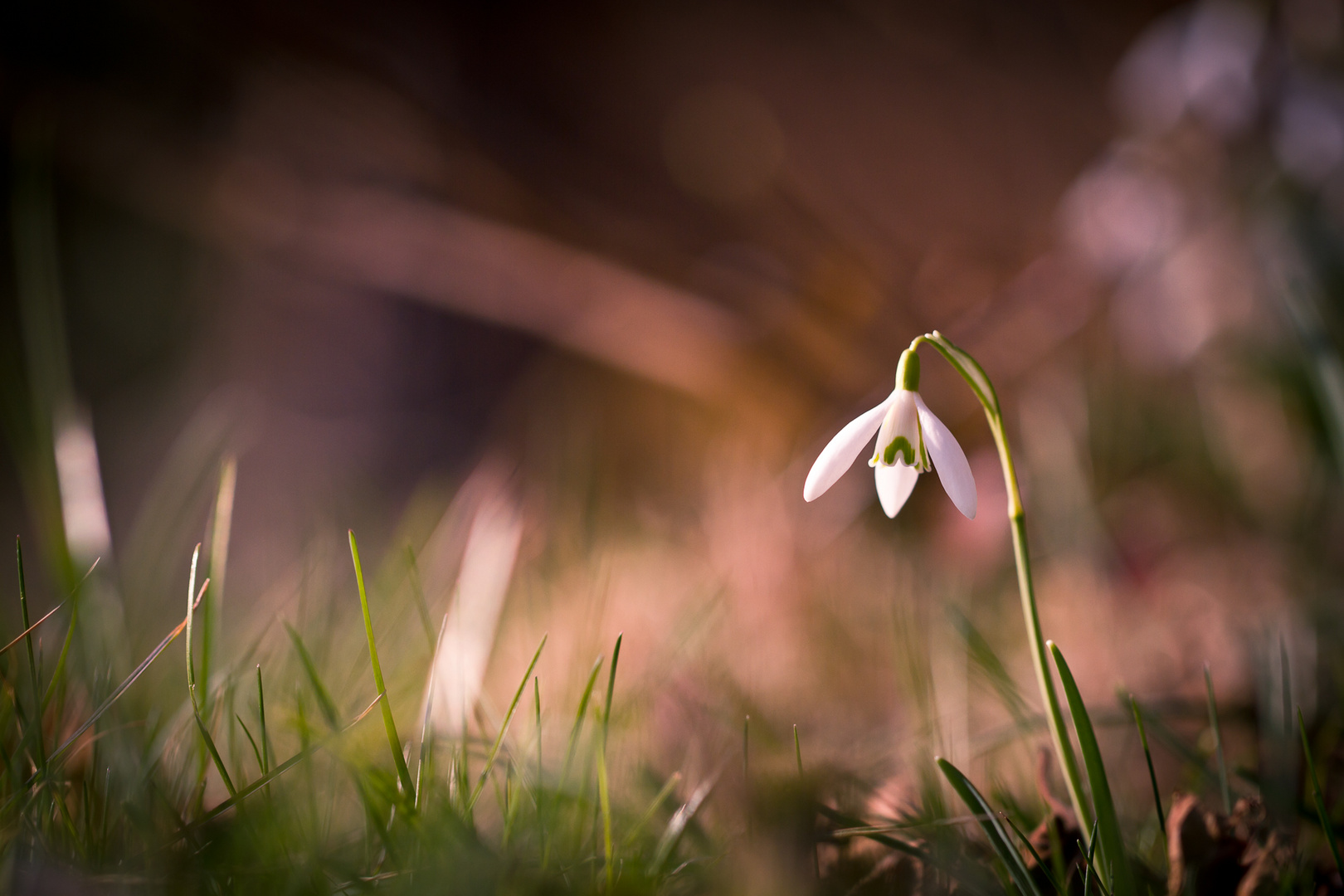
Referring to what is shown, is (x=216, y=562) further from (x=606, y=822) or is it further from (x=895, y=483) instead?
(x=895, y=483)

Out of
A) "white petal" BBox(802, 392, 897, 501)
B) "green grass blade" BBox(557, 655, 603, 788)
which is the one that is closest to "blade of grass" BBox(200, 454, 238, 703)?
"green grass blade" BBox(557, 655, 603, 788)

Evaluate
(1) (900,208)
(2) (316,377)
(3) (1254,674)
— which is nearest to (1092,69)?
(1) (900,208)

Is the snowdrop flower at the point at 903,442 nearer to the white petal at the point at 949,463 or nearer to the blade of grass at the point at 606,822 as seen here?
the white petal at the point at 949,463

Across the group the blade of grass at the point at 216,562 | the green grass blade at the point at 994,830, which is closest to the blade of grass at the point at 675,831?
the green grass blade at the point at 994,830

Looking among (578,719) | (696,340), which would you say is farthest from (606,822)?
(696,340)

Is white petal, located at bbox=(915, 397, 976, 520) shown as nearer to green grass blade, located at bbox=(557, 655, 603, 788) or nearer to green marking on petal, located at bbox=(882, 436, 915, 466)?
green marking on petal, located at bbox=(882, 436, 915, 466)

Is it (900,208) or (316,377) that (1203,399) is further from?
(316,377)

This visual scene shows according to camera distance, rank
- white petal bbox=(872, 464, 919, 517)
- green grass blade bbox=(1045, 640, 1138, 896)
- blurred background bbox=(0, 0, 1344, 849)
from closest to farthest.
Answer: green grass blade bbox=(1045, 640, 1138, 896), white petal bbox=(872, 464, 919, 517), blurred background bbox=(0, 0, 1344, 849)
